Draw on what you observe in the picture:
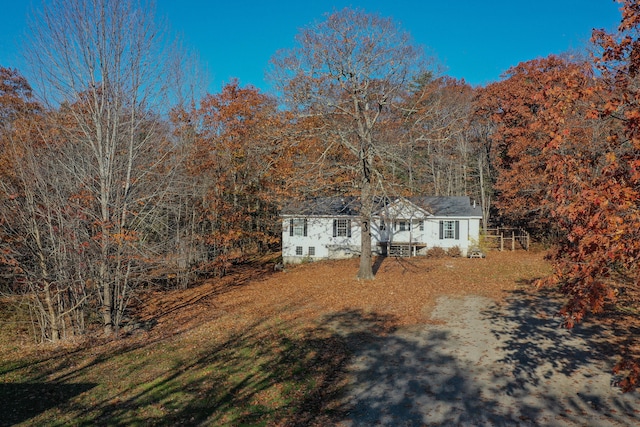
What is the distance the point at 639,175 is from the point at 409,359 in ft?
22.2

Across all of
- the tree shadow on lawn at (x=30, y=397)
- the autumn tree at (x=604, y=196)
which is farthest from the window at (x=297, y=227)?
the autumn tree at (x=604, y=196)

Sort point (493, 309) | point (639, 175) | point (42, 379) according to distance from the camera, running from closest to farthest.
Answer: point (639, 175) < point (42, 379) < point (493, 309)

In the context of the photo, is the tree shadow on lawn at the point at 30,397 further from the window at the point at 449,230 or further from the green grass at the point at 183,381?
the window at the point at 449,230

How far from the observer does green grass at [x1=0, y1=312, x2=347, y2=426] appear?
23.4 ft

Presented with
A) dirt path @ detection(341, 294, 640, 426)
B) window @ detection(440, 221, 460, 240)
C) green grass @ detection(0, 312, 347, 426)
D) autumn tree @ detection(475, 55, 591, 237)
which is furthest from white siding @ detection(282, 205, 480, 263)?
green grass @ detection(0, 312, 347, 426)

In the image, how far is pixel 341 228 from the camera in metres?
28.3

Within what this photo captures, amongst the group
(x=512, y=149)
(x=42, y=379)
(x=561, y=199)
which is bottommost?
(x=42, y=379)

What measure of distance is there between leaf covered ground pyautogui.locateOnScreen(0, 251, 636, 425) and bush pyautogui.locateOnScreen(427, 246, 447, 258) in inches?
286

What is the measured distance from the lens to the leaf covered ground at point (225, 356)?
734cm

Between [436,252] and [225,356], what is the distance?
19884mm

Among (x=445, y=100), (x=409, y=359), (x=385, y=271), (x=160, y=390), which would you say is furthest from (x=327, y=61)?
(x=445, y=100)

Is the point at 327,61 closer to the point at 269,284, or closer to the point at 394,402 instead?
the point at 269,284

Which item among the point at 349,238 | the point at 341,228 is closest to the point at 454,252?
the point at 349,238

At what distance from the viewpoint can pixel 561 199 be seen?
16.1 ft
